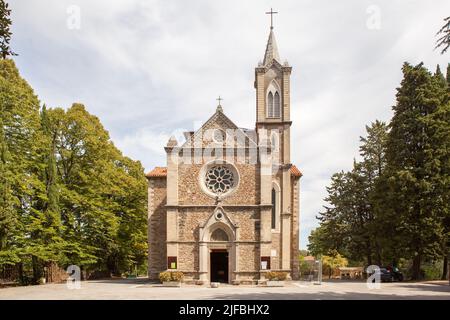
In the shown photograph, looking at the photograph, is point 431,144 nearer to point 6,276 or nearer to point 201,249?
point 201,249

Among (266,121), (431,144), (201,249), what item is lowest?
(201,249)

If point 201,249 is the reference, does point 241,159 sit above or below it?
above

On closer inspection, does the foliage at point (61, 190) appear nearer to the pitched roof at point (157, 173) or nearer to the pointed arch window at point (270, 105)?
the pitched roof at point (157, 173)

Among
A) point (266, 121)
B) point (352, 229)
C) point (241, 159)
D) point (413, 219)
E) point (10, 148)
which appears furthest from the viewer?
point (352, 229)

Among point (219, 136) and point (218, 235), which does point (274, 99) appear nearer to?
point (219, 136)

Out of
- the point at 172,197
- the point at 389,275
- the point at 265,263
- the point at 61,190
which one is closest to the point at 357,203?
the point at 389,275

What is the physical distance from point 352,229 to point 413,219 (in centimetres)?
1040

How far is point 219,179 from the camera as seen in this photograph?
3191 cm

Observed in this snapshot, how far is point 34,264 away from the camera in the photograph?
2978 centimetres

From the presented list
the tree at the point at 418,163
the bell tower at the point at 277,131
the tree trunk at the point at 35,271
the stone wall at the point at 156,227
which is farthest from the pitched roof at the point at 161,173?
the tree trunk at the point at 35,271

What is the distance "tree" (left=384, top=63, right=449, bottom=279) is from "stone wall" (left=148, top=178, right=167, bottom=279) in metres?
18.4

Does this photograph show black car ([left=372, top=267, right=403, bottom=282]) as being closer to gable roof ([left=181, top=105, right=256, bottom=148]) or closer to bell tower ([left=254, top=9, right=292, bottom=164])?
bell tower ([left=254, top=9, right=292, bottom=164])

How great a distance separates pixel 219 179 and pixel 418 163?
15.3m
